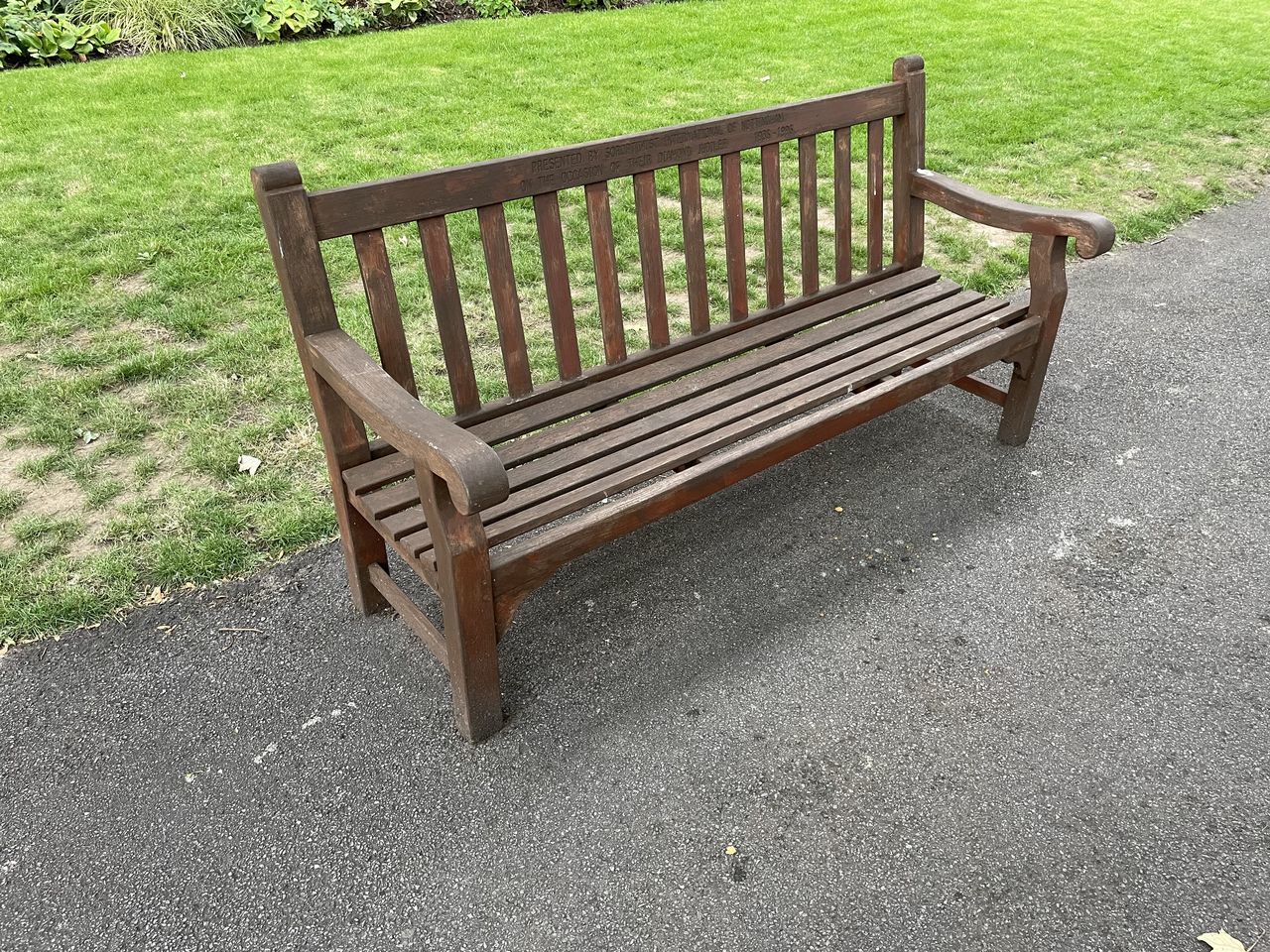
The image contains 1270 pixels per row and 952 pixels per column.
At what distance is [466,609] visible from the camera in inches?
87.3

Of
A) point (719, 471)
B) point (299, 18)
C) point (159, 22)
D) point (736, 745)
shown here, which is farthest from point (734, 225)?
point (159, 22)

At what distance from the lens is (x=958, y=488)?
11.2 feet

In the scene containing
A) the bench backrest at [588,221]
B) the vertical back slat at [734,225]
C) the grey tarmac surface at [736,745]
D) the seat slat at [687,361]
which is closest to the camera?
the grey tarmac surface at [736,745]

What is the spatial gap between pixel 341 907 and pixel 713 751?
931mm

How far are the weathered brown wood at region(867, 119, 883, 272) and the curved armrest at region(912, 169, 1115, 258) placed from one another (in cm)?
16

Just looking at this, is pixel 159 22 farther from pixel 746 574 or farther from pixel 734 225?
pixel 746 574

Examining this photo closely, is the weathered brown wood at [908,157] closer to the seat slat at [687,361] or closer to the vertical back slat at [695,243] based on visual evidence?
the seat slat at [687,361]

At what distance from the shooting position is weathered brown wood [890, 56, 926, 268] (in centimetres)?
344

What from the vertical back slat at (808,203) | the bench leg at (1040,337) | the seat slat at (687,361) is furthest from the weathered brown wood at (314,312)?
the bench leg at (1040,337)

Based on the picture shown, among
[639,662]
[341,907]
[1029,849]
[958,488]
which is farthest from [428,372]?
[1029,849]

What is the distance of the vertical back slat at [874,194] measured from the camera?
3430 mm

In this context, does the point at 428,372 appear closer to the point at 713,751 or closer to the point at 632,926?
the point at 713,751

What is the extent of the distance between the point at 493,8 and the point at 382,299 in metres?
8.61

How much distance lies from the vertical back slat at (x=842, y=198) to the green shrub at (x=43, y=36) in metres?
7.70
